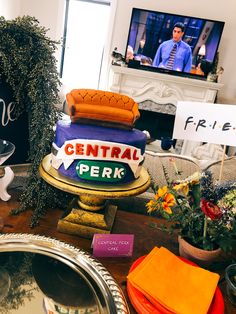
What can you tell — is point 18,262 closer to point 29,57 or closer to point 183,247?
point 183,247

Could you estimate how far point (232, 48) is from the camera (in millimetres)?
3967

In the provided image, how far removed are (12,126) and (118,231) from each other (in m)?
0.41

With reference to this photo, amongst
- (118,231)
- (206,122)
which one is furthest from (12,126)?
(206,122)

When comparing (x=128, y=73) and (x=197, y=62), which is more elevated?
(x=197, y=62)

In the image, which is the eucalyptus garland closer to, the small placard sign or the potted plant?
the small placard sign

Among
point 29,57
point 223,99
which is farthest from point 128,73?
point 29,57

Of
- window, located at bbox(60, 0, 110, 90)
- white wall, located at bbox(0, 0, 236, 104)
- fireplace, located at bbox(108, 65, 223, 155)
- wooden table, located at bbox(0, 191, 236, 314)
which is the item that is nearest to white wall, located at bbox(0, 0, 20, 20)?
white wall, located at bbox(0, 0, 236, 104)

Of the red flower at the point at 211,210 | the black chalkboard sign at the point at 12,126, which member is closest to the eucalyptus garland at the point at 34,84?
the black chalkboard sign at the point at 12,126

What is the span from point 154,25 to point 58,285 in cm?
377

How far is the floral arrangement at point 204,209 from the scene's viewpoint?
585 millimetres

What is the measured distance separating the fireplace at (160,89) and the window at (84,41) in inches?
16.3

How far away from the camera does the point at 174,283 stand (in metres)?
0.54

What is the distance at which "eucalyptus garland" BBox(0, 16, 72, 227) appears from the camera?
71 centimetres

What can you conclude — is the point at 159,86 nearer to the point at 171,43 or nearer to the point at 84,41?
the point at 171,43
